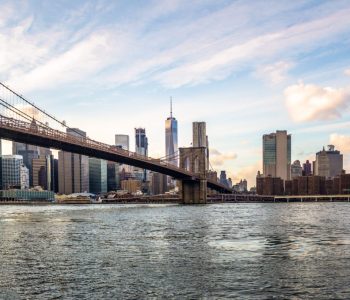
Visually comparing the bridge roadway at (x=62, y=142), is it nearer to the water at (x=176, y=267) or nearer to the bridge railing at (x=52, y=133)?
the bridge railing at (x=52, y=133)

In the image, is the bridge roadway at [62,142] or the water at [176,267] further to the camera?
the bridge roadway at [62,142]

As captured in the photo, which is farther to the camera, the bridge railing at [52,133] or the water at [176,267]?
→ the bridge railing at [52,133]

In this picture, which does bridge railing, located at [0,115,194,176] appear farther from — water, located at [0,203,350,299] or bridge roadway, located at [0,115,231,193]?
water, located at [0,203,350,299]

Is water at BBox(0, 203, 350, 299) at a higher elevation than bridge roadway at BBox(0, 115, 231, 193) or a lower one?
lower

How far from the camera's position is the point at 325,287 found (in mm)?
18250

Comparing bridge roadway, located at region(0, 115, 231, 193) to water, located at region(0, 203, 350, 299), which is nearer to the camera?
water, located at region(0, 203, 350, 299)

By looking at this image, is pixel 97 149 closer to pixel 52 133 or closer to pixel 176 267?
pixel 52 133

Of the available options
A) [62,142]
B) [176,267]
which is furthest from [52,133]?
[176,267]

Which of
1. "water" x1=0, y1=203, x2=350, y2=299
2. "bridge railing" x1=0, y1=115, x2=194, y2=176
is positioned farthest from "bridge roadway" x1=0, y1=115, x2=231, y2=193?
"water" x1=0, y1=203, x2=350, y2=299

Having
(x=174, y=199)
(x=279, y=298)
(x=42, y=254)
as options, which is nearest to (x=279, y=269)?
(x=279, y=298)

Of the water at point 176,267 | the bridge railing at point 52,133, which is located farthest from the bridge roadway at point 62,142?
the water at point 176,267

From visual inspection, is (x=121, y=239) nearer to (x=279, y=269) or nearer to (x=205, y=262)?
(x=205, y=262)

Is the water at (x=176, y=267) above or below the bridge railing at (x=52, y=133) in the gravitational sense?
below

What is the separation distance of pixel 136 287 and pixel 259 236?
19.6 metres
